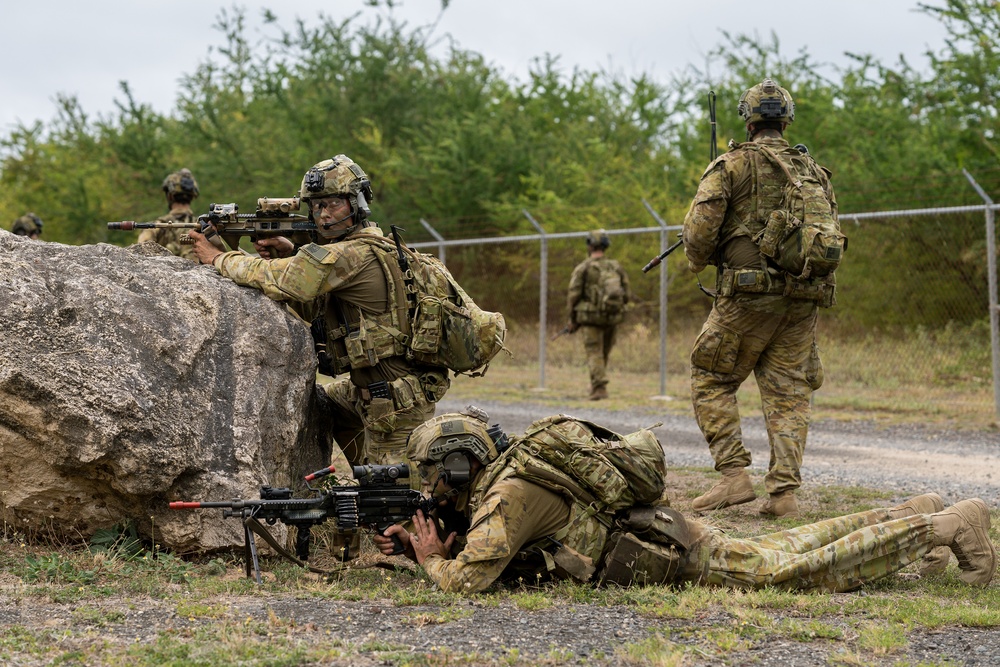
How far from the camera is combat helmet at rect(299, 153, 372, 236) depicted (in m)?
6.16

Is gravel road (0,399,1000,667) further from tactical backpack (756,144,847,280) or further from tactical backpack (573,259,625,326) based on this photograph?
tactical backpack (573,259,625,326)

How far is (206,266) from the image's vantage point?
6.34 m

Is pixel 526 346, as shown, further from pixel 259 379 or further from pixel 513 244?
pixel 259 379

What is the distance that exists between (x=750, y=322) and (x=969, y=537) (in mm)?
2205

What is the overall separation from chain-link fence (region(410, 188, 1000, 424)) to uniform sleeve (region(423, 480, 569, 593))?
7.07m

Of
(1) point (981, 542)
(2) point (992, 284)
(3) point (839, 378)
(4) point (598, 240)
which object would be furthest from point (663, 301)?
(1) point (981, 542)

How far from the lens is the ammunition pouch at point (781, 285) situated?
6.95 metres

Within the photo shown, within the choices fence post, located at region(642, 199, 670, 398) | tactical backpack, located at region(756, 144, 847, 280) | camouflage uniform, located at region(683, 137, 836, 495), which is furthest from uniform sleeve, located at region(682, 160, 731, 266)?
fence post, located at region(642, 199, 670, 398)

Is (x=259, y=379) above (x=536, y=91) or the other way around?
the other way around

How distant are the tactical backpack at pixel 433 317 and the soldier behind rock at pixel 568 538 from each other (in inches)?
37.3

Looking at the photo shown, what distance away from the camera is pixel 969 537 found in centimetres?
527

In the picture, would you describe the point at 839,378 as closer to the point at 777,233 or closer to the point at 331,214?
the point at 777,233

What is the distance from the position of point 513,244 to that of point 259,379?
44.4ft

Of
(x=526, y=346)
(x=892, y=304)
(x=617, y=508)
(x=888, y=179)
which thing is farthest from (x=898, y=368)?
(x=617, y=508)
